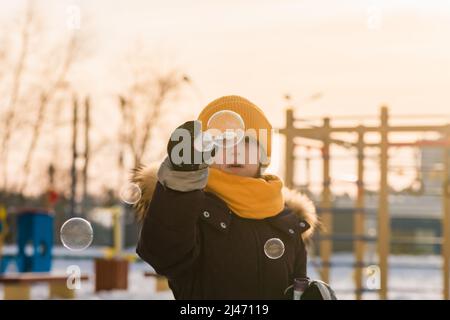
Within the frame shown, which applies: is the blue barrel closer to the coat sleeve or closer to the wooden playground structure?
the wooden playground structure

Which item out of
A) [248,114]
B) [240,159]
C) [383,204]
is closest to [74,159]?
[383,204]

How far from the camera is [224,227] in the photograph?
11.2 feet

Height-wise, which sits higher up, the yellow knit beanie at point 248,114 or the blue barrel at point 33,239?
the yellow knit beanie at point 248,114

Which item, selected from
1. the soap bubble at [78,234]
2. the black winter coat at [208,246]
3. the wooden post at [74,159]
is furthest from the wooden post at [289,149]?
the wooden post at [74,159]

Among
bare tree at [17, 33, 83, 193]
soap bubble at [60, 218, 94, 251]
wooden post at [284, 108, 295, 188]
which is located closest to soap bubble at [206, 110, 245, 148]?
soap bubble at [60, 218, 94, 251]

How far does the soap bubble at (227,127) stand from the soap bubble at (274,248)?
13.7 inches

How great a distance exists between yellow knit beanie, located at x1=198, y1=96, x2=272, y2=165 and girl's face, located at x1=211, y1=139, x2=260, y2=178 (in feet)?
0.20

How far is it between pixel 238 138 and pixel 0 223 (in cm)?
1505

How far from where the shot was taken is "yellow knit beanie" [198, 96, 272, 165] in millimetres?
3646

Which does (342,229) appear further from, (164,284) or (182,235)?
(182,235)

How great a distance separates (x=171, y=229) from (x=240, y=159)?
464mm

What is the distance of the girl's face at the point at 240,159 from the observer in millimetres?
3514

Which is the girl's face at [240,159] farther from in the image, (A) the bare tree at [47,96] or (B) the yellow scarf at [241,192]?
(A) the bare tree at [47,96]
